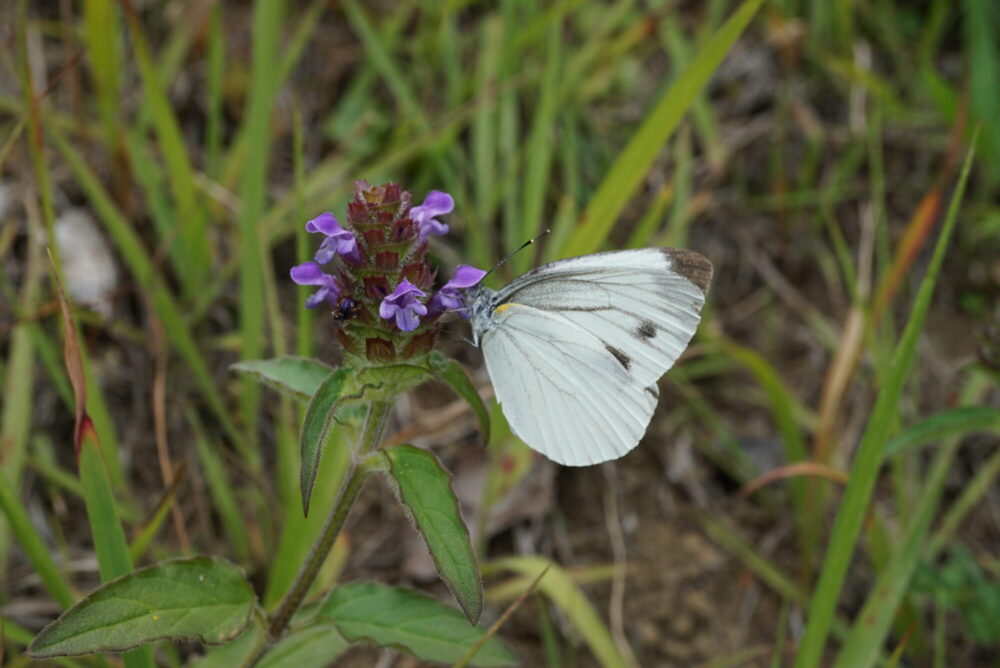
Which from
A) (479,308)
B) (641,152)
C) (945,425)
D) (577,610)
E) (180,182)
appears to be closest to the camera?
(479,308)

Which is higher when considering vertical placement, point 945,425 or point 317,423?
point 317,423

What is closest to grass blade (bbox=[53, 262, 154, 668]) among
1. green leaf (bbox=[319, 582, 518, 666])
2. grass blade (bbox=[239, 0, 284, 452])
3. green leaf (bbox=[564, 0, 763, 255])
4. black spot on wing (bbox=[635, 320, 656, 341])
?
green leaf (bbox=[319, 582, 518, 666])

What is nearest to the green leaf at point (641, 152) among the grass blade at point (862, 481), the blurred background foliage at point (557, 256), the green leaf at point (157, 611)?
the blurred background foliage at point (557, 256)

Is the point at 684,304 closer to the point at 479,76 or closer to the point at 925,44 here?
the point at 479,76

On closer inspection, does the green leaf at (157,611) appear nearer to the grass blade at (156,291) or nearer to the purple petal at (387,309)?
the purple petal at (387,309)

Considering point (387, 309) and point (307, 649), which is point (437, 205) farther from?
point (307, 649)

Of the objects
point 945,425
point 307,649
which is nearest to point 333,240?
point 307,649
